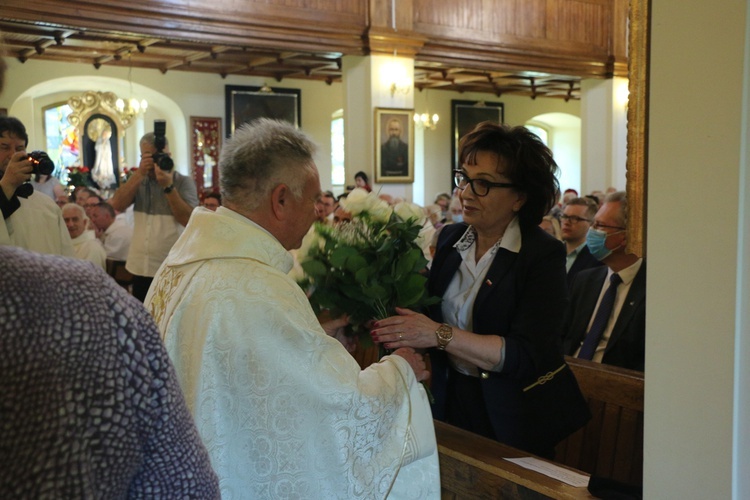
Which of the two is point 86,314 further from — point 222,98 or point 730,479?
point 222,98

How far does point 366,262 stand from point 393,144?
31.9ft

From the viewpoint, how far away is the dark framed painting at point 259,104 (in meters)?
16.8

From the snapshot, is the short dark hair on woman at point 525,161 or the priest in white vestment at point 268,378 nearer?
the priest in white vestment at point 268,378

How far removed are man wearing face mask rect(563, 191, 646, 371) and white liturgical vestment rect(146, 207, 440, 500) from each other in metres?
1.64

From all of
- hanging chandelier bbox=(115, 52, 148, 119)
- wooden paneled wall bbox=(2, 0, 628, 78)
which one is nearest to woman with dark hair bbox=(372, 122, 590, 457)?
wooden paneled wall bbox=(2, 0, 628, 78)

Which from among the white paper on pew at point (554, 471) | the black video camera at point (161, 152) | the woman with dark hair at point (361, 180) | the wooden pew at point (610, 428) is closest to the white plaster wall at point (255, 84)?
the woman with dark hair at point (361, 180)

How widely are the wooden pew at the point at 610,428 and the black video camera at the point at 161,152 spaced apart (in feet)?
11.8

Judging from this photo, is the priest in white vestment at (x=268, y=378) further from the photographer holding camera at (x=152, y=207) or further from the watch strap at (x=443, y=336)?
the photographer holding camera at (x=152, y=207)

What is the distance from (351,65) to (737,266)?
10.7 meters

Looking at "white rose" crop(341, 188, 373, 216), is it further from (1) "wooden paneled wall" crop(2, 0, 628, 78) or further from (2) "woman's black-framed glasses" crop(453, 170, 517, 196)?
(1) "wooden paneled wall" crop(2, 0, 628, 78)

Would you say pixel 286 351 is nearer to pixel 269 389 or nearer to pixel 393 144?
pixel 269 389

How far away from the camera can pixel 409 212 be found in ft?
8.36

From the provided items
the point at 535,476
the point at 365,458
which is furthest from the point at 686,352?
the point at 365,458

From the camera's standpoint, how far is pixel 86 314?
3.16 feet
